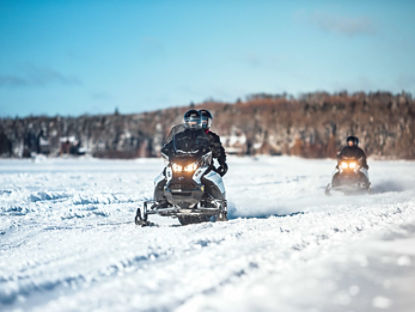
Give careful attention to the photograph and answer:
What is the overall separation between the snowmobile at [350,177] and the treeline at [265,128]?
2848 inches

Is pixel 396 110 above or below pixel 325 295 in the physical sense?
above

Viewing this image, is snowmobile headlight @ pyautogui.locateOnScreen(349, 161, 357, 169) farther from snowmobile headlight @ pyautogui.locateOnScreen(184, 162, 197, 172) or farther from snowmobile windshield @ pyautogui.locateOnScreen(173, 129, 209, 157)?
snowmobile headlight @ pyautogui.locateOnScreen(184, 162, 197, 172)

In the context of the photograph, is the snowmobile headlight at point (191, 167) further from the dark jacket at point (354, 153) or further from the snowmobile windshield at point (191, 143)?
the dark jacket at point (354, 153)

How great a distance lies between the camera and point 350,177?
44.5 feet

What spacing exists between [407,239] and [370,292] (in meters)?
2.03

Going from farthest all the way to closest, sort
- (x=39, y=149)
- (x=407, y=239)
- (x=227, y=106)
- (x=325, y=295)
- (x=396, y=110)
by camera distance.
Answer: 1. (x=227, y=106)
2. (x=39, y=149)
3. (x=396, y=110)
4. (x=407, y=239)
5. (x=325, y=295)

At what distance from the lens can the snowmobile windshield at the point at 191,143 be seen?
278 inches

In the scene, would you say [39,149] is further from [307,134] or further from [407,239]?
[407,239]

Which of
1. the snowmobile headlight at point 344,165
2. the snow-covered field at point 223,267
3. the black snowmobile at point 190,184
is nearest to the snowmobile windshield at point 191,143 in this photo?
the black snowmobile at point 190,184

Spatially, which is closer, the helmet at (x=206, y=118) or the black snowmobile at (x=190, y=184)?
the black snowmobile at (x=190, y=184)

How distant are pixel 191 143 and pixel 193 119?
0.41 metres

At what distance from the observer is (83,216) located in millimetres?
8898

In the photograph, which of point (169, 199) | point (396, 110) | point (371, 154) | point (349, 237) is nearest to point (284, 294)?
point (349, 237)

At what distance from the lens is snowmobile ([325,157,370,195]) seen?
530 inches
